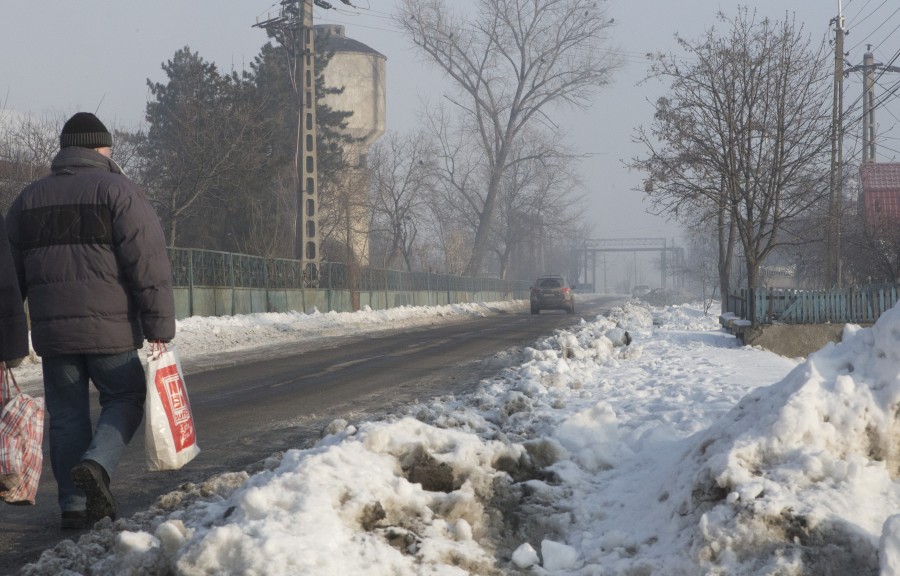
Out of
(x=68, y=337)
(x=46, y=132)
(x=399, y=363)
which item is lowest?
(x=399, y=363)

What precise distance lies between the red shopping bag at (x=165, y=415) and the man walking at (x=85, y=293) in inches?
5.0

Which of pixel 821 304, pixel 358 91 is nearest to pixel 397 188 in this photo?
pixel 358 91

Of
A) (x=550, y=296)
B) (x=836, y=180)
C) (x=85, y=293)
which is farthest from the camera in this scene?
(x=550, y=296)

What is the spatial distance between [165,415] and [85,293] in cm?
73

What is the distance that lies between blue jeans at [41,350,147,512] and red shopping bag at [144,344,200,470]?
115 mm

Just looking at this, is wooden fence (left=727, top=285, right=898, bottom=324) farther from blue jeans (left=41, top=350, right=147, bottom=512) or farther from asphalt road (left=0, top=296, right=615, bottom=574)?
blue jeans (left=41, top=350, right=147, bottom=512)

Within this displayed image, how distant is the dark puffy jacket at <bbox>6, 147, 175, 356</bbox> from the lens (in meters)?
4.40

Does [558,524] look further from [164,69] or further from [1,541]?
[164,69]

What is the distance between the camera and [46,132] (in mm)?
25219

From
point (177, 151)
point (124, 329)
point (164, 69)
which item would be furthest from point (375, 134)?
point (124, 329)

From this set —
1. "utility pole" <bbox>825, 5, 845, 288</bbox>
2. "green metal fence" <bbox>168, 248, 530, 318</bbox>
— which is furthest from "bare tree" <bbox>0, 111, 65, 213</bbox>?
"utility pole" <bbox>825, 5, 845, 288</bbox>

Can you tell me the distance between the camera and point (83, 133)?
462 centimetres

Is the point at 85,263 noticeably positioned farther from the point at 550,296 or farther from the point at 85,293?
the point at 550,296

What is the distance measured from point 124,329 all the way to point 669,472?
111 inches
